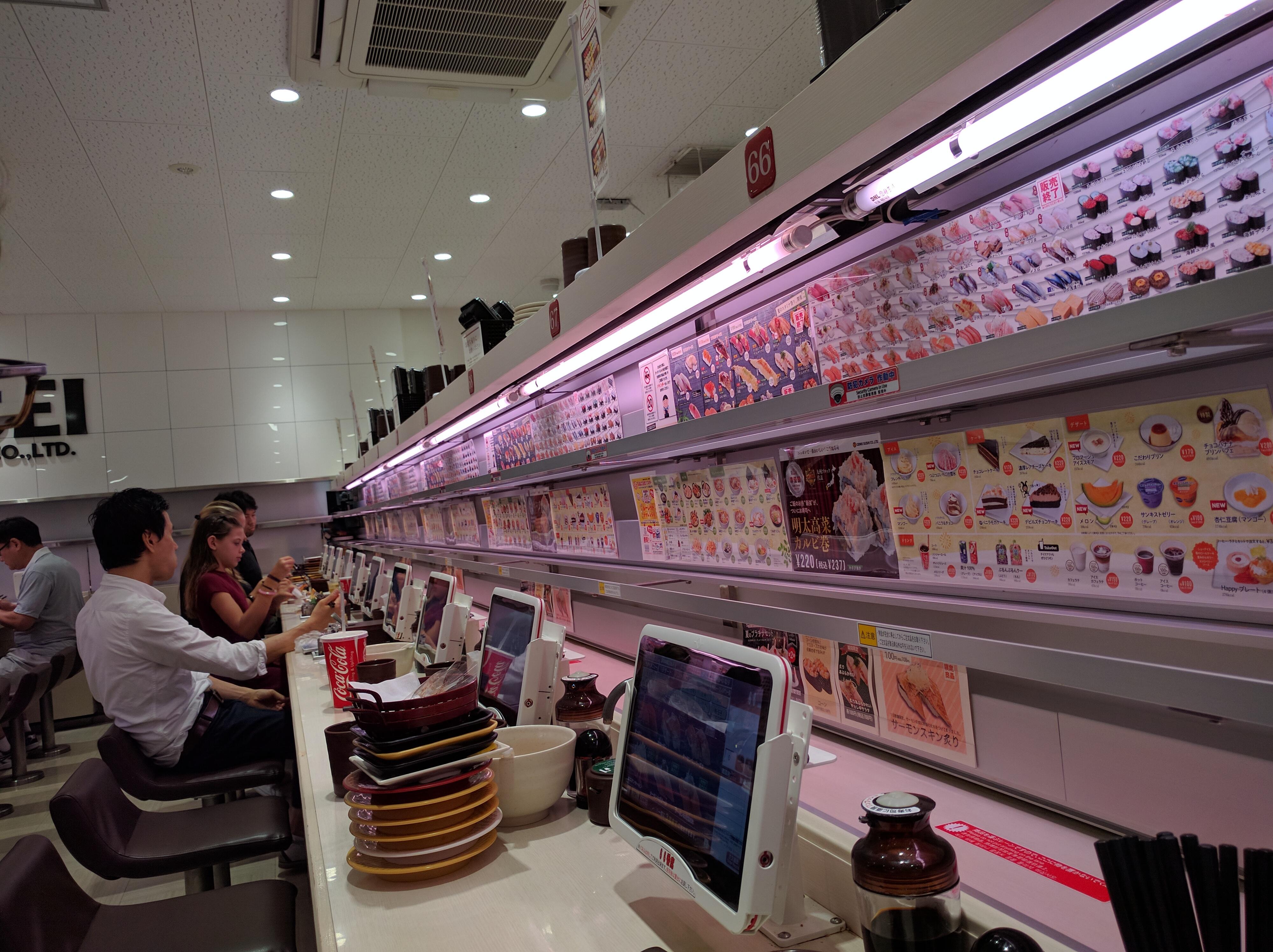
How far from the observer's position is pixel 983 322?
4.11 ft

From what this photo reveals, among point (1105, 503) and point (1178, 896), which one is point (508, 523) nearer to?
point (1105, 503)

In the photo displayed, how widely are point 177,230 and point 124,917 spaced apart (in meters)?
5.80

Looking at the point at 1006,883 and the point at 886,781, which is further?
the point at 886,781

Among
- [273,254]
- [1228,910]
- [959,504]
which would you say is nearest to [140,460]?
[273,254]

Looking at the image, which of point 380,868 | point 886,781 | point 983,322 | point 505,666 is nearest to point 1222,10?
point 983,322

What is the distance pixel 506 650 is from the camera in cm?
197

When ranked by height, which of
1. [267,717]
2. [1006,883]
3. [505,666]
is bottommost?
[267,717]

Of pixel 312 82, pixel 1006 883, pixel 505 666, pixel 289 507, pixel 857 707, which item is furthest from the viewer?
pixel 289 507

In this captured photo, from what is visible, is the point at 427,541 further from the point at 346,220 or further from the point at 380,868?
the point at 380,868

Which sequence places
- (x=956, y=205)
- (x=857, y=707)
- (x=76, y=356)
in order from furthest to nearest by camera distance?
(x=76, y=356) → (x=857, y=707) → (x=956, y=205)

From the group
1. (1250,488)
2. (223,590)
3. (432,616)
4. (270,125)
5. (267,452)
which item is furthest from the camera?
(267,452)

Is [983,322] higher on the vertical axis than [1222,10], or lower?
lower

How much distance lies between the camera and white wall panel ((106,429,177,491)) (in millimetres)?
8656

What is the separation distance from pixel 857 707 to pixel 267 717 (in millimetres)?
2477
